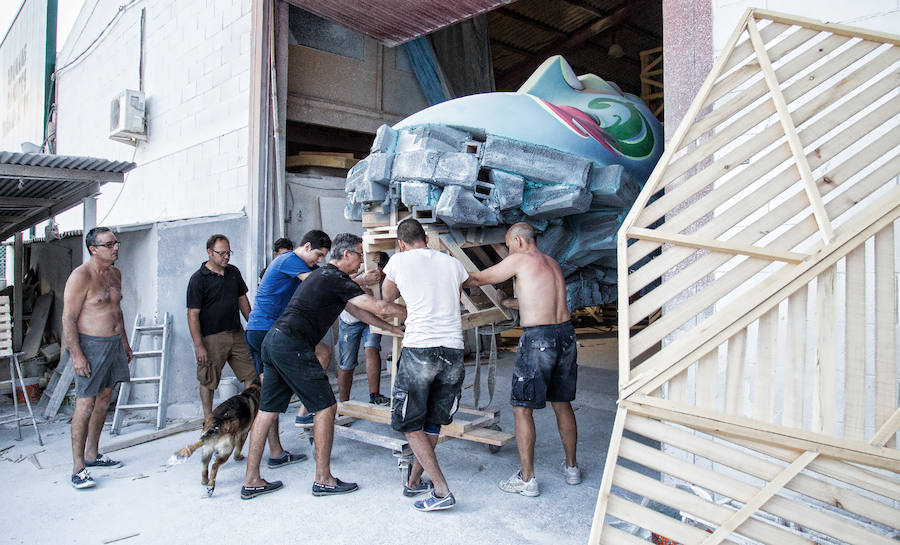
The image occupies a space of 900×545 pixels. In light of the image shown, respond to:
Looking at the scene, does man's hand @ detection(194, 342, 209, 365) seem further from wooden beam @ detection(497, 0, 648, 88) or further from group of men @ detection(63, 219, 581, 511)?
wooden beam @ detection(497, 0, 648, 88)

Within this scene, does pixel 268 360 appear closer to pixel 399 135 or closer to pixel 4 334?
pixel 399 135

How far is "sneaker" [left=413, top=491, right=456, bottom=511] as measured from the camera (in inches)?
121

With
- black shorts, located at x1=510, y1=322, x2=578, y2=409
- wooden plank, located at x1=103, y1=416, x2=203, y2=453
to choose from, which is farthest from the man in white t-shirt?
wooden plank, located at x1=103, y1=416, x2=203, y2=453

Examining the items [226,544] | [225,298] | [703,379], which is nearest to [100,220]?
[225,298]

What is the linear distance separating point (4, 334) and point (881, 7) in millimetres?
5985

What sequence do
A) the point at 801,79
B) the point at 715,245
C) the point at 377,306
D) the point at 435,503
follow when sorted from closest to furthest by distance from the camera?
the point at 715,245 < the point at 801,79 < the point at 435,503 < the point at 377,306

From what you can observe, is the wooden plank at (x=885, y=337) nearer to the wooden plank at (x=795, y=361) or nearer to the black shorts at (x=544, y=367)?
the wooden plank at (x=795, y=361)

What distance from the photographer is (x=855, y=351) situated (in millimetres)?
1838

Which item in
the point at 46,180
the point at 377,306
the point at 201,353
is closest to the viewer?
the point at 377,306

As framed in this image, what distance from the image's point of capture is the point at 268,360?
3.38 meters

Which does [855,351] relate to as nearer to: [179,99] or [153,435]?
[153,435]

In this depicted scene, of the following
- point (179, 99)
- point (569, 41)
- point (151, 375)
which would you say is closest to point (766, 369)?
point (151, 375)

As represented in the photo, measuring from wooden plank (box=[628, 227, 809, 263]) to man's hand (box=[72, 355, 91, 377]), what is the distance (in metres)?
3.43

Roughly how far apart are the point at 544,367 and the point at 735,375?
152cm
